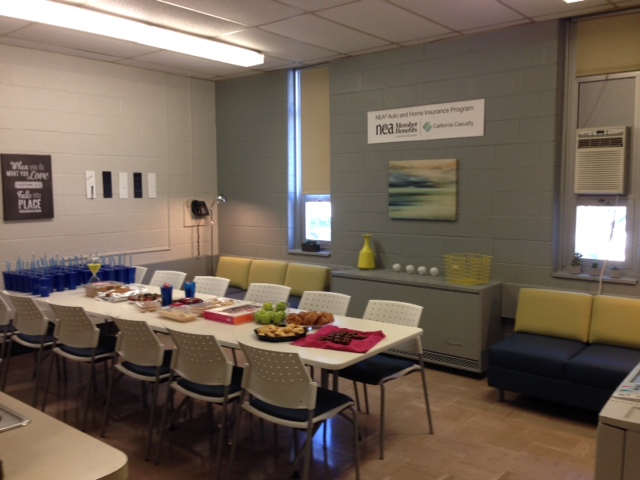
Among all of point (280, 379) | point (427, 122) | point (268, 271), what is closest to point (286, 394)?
point (280, 379)

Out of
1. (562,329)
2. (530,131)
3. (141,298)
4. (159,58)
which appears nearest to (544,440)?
(562,329)

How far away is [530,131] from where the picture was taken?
5043 millimetres

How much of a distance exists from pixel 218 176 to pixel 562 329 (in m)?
4.76

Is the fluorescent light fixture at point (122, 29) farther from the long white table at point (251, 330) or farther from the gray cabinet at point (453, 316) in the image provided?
the gray cabinet at point (453, 316)

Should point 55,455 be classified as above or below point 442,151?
below

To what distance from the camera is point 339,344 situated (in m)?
3.35

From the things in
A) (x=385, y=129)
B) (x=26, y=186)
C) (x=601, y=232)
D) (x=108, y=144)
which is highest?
(x=385, y=129)

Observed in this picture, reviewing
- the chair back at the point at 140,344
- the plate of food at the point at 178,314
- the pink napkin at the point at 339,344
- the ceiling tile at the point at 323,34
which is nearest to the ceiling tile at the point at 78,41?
the ceiling tile at the point at 323,34

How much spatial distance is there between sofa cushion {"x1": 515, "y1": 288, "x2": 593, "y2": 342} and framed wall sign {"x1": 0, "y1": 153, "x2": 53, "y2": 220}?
4742 millimetres

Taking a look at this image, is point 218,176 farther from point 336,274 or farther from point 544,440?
point 544,440

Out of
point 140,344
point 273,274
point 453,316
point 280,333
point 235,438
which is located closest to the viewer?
point 235,438

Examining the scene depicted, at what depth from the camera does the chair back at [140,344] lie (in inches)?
144

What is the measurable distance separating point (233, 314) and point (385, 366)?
111 centimetres

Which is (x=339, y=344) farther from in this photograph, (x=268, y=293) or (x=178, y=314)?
(x=268, y=293)
